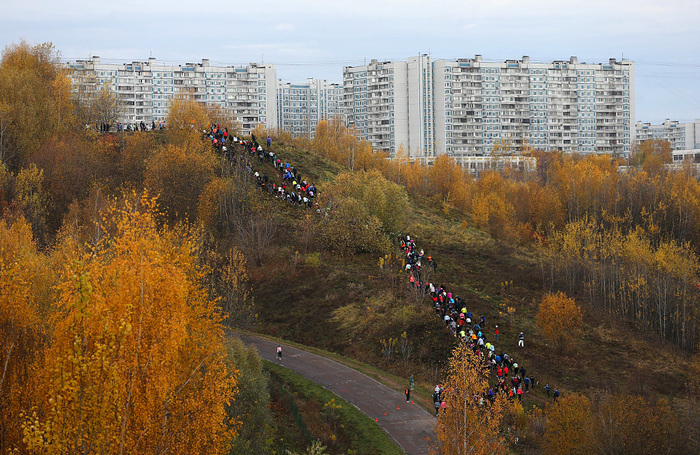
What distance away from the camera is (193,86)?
466 feet

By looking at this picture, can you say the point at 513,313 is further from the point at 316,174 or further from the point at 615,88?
the point at 615,88

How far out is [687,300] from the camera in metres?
47.6

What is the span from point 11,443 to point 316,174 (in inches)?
2338

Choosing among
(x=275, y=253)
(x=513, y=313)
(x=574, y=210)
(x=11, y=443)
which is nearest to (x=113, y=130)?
(x=275, y=253)

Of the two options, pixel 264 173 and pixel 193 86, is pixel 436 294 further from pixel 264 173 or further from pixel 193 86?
pixel 193 86

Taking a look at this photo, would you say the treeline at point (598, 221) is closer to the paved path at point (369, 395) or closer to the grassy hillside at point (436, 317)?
the grassy hillside at point (436, 317)

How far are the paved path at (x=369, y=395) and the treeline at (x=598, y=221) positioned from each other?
2287cm

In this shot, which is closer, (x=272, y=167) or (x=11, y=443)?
(x=11, y=443)

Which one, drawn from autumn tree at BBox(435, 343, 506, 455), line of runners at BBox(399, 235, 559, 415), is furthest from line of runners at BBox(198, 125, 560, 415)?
autumn tree at BBox(435, 343, 506, 455)

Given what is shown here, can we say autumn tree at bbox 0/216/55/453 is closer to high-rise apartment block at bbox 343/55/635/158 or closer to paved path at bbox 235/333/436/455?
paved path at bbox 235/333/436/455

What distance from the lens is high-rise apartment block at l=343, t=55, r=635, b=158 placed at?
139 m

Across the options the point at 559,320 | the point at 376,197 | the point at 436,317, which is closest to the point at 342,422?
the point at 436,317

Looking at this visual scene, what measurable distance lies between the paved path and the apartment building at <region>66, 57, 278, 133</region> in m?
107

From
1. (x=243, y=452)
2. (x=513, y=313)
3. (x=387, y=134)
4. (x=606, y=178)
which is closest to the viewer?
(x=243, y=452)
